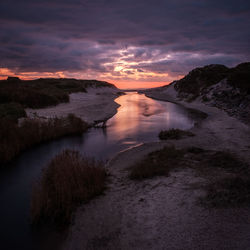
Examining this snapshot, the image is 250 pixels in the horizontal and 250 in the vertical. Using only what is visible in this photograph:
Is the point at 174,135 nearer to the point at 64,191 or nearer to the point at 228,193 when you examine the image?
the point at 228,193

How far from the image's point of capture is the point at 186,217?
195 inches

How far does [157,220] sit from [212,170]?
377 centimetres

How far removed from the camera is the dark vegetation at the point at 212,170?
529cm

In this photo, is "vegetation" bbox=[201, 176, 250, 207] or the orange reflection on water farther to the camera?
the orange reflection on water

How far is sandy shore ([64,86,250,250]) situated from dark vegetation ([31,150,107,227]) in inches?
13.9

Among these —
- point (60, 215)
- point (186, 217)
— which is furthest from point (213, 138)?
point (60, 215)

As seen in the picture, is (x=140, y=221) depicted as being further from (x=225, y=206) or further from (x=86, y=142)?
(x=86, y=142)

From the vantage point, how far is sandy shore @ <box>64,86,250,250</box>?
421 cm

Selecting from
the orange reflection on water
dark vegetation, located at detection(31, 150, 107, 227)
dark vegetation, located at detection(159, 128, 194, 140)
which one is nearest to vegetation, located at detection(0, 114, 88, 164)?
the orange reflection on water

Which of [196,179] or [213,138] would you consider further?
[213,138]

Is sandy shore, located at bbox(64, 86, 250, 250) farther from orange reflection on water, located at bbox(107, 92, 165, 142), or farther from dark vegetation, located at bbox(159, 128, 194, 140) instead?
orange reflection on water, located at bbox(107, 92, 165, 142)

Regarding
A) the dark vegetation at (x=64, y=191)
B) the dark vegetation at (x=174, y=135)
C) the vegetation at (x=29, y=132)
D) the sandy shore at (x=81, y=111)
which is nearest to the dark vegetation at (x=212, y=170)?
the dark vegetation at (x=64, y=191)

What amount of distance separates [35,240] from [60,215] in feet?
2.85

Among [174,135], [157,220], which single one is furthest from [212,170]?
[174,135]
